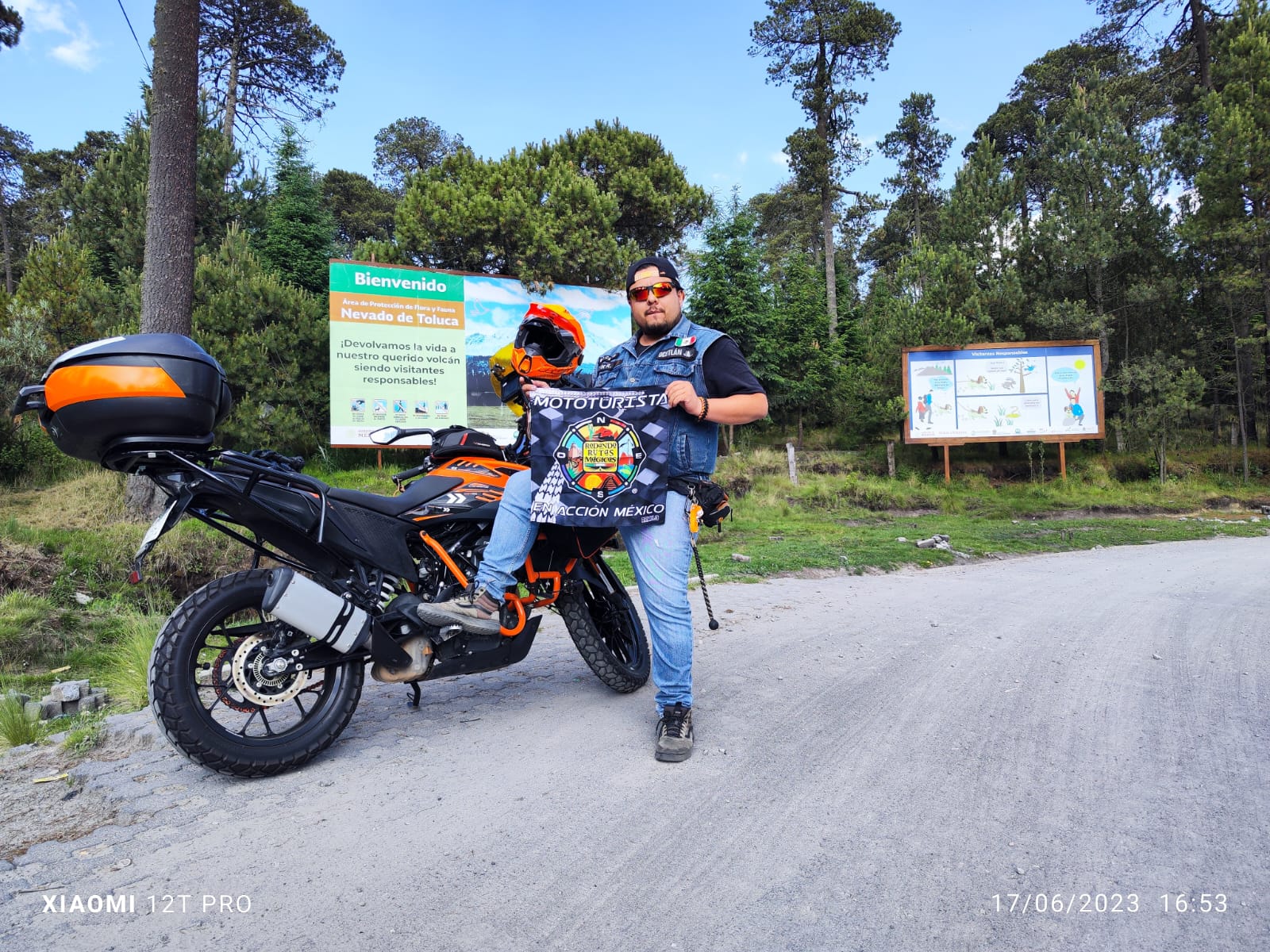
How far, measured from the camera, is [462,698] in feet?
12.1

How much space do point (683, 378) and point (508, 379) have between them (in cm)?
100

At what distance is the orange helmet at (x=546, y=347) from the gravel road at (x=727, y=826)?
161 centimetres

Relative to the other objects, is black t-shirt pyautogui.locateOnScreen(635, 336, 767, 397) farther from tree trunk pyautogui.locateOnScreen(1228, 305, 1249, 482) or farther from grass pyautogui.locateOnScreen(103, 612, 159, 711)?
tree trunk pyautogui.locateOnScreen(1228, 305, 1249, 482)

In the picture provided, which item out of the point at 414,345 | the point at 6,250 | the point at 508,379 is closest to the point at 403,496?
the point at 508,379

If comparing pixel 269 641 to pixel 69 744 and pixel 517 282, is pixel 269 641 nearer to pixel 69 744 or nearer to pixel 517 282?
pixel 69 744

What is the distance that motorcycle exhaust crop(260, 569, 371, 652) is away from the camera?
263 centimetres

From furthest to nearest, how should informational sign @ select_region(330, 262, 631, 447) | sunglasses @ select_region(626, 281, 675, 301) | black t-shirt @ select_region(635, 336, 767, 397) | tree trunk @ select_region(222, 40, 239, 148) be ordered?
tree trunk @ select_region(222, 40, 239, 148), informational sign @ select_region(330, 262, 631, 447), sunglasses @ select_region(626, 281, 675, 301), black t-shirt @ select_region(635, 336, 767, 397)

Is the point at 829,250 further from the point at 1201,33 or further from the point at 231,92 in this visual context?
the point at 231,92

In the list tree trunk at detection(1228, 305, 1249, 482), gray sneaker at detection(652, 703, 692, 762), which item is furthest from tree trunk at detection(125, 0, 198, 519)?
tree trunk at detection(1228, 305, 1249, 482)

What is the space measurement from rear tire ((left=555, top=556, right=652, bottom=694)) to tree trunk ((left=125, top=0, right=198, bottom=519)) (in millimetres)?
6393

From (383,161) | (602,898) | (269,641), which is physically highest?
(383,161)

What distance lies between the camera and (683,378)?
315 centimetres

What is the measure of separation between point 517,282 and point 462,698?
13708mm

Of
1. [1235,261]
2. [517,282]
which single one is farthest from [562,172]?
[1235,261]
